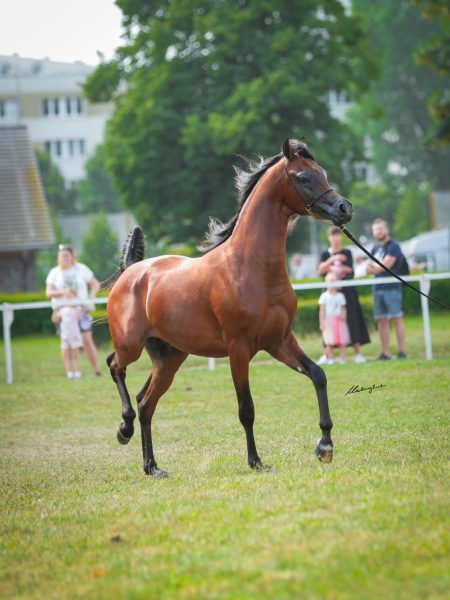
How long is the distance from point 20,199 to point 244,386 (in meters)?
35.7

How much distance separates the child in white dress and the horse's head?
8.39 m

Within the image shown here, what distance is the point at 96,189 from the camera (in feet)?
285

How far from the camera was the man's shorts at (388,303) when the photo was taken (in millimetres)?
15477

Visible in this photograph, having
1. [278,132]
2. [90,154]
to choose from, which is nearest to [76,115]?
[90,154]

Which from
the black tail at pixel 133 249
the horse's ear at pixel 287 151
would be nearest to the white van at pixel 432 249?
the black tail at pixel 133 249

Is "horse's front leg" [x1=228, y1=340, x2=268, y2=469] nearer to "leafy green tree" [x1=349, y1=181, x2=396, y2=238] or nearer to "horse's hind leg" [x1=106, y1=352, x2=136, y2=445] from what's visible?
"horse's hind leg" [x1=106, y1=352, x2=136, y2=445]

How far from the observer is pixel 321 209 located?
Result: 724cm

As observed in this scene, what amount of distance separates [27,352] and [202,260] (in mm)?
17636

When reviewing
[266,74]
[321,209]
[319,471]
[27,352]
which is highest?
[266,74]

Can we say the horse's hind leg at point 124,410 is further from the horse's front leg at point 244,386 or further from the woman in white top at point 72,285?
the woman in white top at point 72,285

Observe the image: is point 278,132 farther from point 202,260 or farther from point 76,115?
point 76,115

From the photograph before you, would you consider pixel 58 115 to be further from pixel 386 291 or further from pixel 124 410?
pixel 124 410

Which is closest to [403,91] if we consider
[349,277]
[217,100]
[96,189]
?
[96,189]

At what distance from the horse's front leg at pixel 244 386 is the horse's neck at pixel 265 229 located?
671 mm
